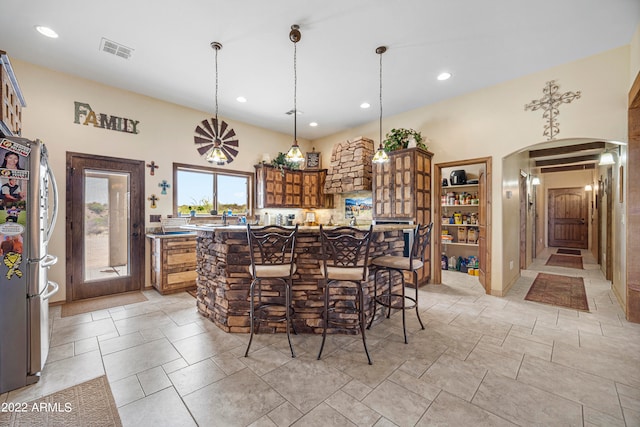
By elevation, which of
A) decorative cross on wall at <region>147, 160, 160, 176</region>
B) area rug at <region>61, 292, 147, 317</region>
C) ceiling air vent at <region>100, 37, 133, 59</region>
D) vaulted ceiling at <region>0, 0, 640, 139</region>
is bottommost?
area rug at <region>61, 292, 147, 317</region>

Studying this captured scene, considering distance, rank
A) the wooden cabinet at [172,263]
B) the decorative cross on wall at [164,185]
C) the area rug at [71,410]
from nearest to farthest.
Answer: the area rug at [71,410] < the wooden cabinet at [172,263] < the decorative cross on wall at [164,185]

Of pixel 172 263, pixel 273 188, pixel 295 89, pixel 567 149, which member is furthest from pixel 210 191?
pixel 567 149

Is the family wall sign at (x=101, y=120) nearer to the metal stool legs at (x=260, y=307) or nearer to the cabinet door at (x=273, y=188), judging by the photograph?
the cabinet door at (x=273, y=188)

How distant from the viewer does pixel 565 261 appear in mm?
6738

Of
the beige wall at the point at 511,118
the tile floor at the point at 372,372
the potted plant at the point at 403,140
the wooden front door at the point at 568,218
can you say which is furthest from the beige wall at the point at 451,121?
the wooden front door at the point at 568,218

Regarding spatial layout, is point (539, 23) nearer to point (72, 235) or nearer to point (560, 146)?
point (560, 146)

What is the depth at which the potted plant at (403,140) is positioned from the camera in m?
4.65

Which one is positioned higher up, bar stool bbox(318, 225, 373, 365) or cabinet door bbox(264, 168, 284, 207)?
cabinet door bbox(264, 168, 284, 207)

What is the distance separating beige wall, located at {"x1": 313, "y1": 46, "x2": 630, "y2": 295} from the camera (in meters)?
3.18

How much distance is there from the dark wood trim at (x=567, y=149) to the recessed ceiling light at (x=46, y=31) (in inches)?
315

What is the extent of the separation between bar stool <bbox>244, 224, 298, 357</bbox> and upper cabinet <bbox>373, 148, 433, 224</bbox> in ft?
8.80

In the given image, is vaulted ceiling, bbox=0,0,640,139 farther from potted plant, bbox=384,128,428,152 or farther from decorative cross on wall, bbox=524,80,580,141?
potted plant, bbox=384,128,428,152

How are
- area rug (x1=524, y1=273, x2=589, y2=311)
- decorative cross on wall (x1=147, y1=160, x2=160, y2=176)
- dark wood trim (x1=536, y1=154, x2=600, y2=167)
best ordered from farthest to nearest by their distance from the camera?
1. dark wood trim (x1=536, y1=154, x2=600, y2=167)
2. decorative cross on wall (x1=147, y1=160, x2=160, y2=176)
3. area rug (x1=524, y1=273, x2=589, y2=311)

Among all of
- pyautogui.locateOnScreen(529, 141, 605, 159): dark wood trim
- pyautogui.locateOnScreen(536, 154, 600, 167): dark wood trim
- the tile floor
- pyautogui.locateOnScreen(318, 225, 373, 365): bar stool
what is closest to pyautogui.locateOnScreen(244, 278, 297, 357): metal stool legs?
the tile floor
